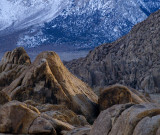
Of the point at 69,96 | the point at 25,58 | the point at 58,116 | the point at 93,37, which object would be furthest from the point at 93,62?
the point at 93,37

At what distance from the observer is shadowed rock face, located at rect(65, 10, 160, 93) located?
67.4m

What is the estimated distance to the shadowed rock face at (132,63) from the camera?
67.4m

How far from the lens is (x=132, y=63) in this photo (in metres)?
73.9

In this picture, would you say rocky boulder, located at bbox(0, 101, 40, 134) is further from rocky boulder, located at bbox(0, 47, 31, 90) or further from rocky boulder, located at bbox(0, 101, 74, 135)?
rocky boulder, located at bbox(0, 47, 31, 90)

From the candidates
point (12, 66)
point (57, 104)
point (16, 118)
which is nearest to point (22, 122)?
point (16, 118)

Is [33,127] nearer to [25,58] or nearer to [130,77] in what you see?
[25,58]

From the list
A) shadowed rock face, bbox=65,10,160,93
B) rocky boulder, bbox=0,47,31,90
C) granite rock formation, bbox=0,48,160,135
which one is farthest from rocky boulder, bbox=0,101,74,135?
shadowed rock face, bbox=65,10,160,93

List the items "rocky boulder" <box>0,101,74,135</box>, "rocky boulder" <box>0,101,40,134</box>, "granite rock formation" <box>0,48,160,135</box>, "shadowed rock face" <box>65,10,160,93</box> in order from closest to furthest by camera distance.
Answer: "granite rock formation" <box>0,48,160,135</box>, "rocky boulder" <box>0,101,74,135</box>, "rocky boulder" <box>0,101,40,134</box>, "shadowed rock face" <box>65,10,160,93</box>

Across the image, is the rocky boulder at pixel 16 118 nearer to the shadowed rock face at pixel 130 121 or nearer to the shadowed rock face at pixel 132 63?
the shadowed rock face at pixel 130 121

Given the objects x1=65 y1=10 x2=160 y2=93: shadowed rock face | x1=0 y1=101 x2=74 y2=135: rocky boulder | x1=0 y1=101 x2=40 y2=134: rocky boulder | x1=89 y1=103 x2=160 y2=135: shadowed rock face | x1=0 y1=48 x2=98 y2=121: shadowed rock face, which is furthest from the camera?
x1=65 y1=10 x2=160 y2=93: shadowed rock face

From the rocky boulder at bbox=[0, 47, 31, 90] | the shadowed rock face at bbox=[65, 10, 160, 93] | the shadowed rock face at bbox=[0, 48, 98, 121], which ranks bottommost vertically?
the shadowed rock face at bbox=[65, 10, 160, 93]

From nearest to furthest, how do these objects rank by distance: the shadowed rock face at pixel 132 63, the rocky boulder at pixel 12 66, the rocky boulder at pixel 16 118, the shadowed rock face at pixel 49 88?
the rocky boulder at pixel 16 118, the shadowed rock face at pixel 49 88, the rocky boulder at pixel 12 66, the shadowed rock face at pixel 132 63

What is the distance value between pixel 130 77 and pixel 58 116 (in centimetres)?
5601

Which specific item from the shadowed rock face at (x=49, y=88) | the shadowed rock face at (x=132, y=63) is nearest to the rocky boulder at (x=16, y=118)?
the shadowed rock face at (x=49, y=88)
